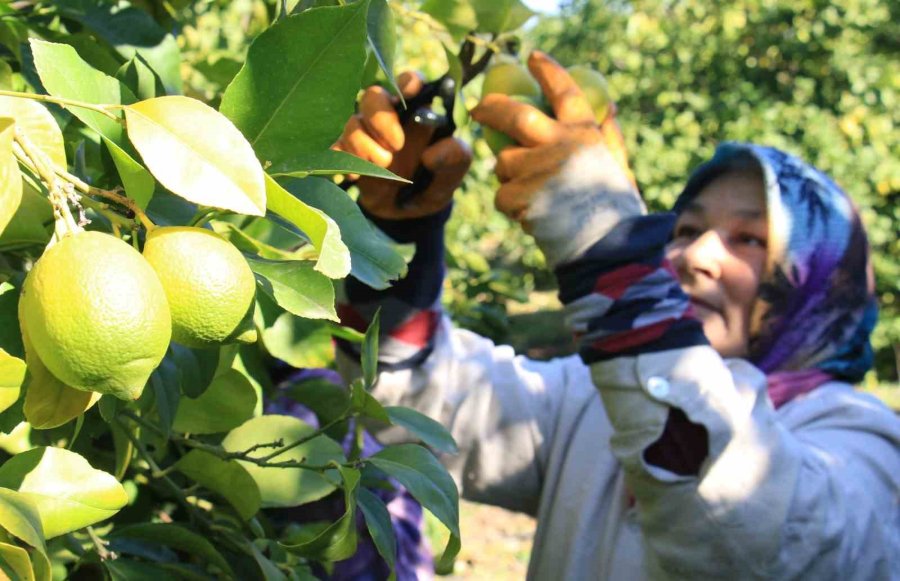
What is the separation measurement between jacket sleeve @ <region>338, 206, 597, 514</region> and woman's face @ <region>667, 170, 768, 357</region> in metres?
0.25

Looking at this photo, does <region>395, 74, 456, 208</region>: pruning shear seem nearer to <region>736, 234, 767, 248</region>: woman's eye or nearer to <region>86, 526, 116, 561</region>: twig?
<region>86, 526, 116, 561</region>: twig

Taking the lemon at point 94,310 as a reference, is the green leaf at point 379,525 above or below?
Answer: below

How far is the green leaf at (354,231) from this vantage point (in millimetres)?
585

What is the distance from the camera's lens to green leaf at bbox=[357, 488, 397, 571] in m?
0.67

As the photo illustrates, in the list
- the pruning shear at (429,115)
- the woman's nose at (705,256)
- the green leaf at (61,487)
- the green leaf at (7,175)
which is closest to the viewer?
the green leaf at (7,175)

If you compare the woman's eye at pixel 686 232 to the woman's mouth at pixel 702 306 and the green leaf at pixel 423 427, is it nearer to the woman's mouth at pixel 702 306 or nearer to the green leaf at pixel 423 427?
the woman's mouth at pixel 702 306

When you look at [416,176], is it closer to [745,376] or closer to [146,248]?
[745,376]

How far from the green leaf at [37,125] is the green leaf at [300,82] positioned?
0.09 meters

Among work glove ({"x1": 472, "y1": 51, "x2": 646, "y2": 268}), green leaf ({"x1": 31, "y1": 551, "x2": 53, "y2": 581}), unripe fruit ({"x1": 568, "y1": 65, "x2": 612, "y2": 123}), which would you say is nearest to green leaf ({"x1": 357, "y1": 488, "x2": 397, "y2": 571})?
green leaf ({"x1": 31, "y1": 551, "x2": 53, "y2": 581})

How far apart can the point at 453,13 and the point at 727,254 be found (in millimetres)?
913

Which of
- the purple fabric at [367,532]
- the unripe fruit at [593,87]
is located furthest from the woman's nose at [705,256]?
the purple fabric at [367,532]

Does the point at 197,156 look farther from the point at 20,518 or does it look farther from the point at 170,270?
the point at 20,518

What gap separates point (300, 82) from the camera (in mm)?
559

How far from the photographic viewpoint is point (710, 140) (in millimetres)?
5152
